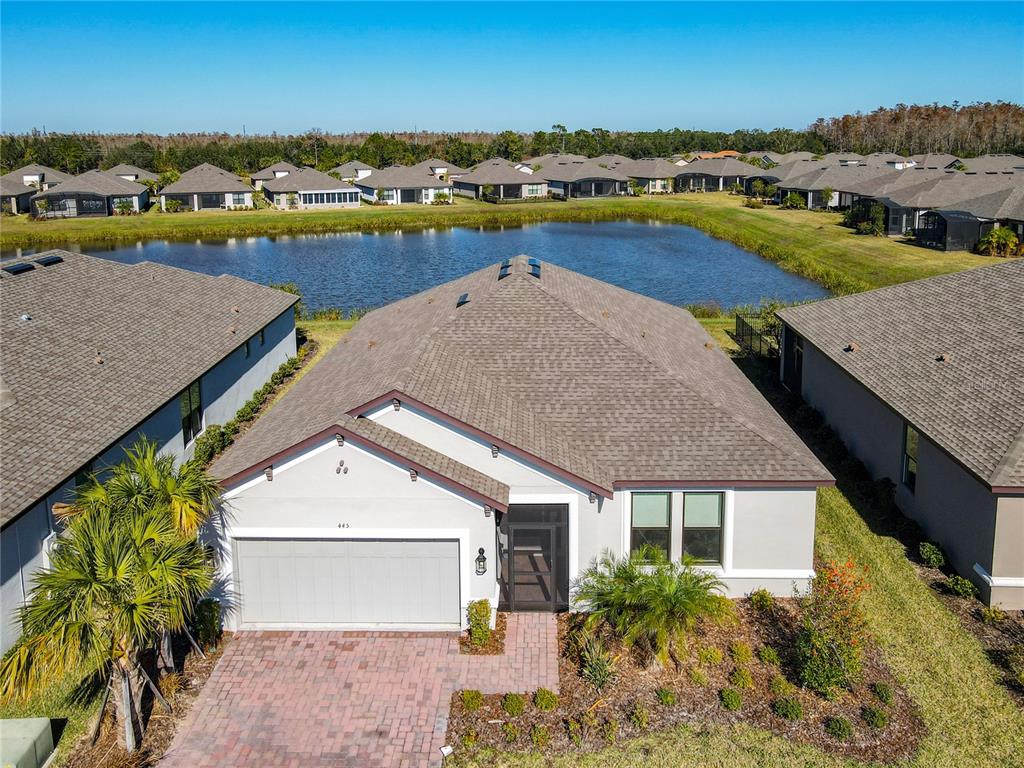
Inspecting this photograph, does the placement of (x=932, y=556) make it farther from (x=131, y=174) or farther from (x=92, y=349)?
(x=131, y=174)

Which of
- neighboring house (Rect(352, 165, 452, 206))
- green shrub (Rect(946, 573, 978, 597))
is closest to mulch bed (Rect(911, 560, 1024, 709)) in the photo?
green shrub (Rect(946, 573, 978, 597))

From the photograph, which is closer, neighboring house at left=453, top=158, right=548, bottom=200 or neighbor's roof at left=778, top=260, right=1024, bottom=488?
neighbor's roof at left=778, top=260, right=1024, bottom=488

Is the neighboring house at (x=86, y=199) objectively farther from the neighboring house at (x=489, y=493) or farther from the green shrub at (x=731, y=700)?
the green shrub at (x=731, y=700)

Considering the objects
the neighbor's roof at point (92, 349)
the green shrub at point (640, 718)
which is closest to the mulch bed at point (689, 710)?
the green shrub at point (640, 718)

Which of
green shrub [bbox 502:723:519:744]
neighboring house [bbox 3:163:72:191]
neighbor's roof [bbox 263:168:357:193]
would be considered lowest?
green shrub [bbox 502:723:519:744]

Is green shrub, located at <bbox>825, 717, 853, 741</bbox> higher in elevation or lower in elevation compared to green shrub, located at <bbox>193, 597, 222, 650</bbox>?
lower

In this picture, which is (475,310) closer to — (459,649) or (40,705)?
(459,649)

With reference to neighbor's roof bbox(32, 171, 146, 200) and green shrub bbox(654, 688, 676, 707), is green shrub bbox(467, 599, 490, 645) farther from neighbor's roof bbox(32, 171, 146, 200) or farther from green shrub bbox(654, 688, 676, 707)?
neighbor's roof bbox(32, 171, 146, 200)
